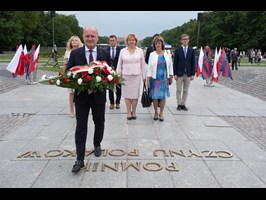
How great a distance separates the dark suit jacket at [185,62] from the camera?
7742mm

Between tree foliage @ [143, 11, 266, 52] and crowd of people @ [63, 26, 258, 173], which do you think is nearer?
crowd of people @ [63, 26, 258, 173]

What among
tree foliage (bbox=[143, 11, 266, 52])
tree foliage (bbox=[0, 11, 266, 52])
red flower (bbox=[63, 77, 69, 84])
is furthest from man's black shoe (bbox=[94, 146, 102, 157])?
tree foliage (bbox=[0, 11, 266, 52])

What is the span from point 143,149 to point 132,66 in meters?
2.33

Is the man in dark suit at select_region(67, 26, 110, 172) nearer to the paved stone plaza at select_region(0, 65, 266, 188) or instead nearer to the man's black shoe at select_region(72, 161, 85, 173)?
the man's black shoe at select_region(72, 161, 85, 173)

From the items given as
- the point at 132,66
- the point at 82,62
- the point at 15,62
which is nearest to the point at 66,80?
the point at 82,62

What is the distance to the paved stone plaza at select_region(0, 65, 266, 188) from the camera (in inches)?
152

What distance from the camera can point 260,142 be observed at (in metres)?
5.52

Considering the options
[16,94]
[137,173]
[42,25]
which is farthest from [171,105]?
[42,25]

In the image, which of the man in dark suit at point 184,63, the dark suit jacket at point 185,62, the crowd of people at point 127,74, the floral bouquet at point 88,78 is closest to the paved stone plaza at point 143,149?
the crowd of people at point 127,74

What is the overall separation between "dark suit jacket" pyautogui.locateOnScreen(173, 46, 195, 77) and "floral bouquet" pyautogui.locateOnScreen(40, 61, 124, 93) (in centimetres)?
422

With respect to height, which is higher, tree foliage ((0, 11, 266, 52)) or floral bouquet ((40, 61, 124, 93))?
tree foliage ((0, 11, 266, 52))
